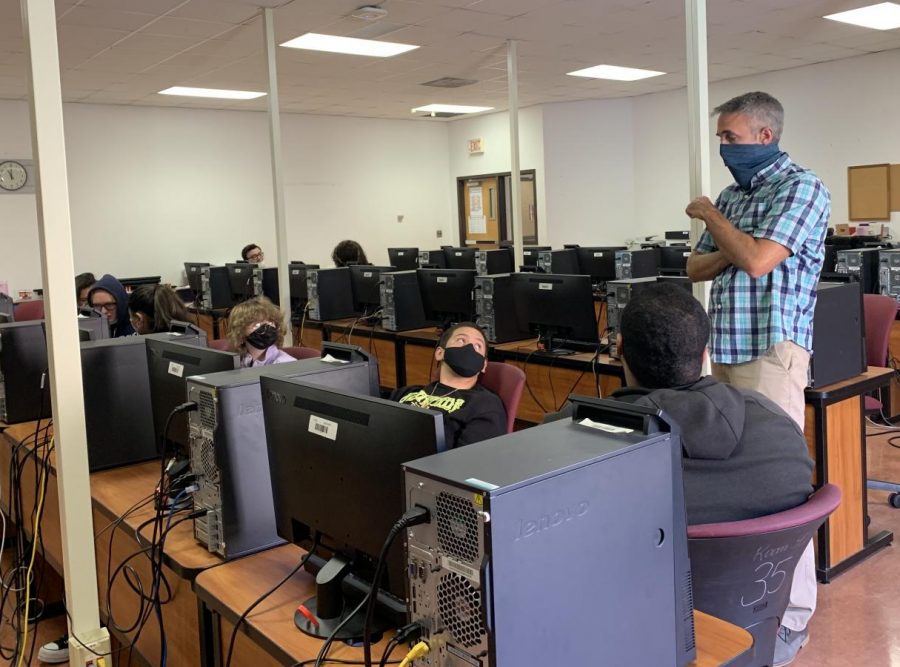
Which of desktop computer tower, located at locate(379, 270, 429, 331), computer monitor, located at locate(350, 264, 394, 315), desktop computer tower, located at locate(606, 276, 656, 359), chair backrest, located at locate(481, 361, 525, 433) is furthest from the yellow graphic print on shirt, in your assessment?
computer monitor, located at locate(350, 264, 394, 315)

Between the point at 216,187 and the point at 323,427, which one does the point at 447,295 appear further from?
the point at 216,187

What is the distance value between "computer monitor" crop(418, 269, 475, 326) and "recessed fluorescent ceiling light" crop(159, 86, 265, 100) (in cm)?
462

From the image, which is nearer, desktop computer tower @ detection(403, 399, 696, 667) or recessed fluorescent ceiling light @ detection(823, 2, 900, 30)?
desktop computer tower @ detection(403, 399, 696, 667)

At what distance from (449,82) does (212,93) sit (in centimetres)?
250

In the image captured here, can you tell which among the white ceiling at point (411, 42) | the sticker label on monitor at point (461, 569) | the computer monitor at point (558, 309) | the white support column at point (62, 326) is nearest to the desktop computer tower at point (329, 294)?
the white ceiling at point (411, 42)

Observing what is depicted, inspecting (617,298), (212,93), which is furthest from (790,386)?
(212,93)

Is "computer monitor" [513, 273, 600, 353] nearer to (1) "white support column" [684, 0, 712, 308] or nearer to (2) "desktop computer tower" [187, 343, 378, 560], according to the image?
(1) "white support column" [684, 0, 712, 308]

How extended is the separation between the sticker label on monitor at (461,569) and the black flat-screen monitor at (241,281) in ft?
19.6

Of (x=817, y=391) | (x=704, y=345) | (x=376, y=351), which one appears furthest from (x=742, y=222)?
(x=376, y=351)

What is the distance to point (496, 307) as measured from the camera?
4.66 m

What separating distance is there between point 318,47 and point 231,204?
148 inches

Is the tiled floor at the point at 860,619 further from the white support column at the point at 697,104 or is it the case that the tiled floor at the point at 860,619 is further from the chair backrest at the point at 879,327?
the white support column at the point at 697,104

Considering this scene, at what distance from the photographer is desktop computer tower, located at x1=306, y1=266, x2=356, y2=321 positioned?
236 inches

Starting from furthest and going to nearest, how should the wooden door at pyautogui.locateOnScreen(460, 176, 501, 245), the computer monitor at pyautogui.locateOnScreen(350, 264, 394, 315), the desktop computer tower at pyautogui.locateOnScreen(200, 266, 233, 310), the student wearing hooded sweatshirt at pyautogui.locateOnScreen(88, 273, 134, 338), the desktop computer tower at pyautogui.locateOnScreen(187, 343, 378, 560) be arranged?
the wooden door at pyautogui.locateOnScreen(460, 176, 501, 245), the desktop computer tower at pyautogui.locateOnScreen(200, 266, 233, 310), the computer monitor at pyautogui.locateOnScreen(350, 264, 394, 315), the student wearing hooded sweatshirt at pyautogui.locateOnScreen(88, 273, 134, 338), the desktop computer tower at pyautogui.locateOnScreen(187, 343, 378, 560)
